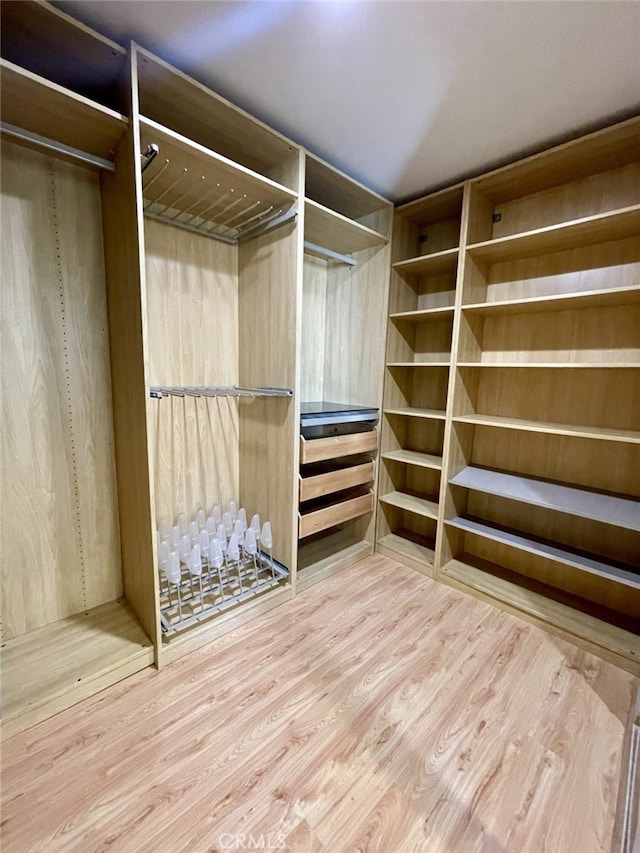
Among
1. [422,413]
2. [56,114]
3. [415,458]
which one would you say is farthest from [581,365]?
[56,114]

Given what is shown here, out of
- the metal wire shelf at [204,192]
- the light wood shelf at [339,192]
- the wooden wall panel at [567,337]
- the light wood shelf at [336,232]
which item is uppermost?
the light wood shelf at [339,192]

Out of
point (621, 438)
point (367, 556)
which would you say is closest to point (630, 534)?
point (621, 438)

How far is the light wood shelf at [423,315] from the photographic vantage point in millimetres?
1972

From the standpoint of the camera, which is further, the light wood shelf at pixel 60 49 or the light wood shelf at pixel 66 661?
the light wood shelf at pixel 66 661

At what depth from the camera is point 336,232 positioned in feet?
6.57

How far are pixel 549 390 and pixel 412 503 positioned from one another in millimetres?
1016

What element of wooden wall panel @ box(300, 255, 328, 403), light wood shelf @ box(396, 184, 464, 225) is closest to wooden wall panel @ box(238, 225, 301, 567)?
wooden wall panel @ box(300, 255, 328, 403)

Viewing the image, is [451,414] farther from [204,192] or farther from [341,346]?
[204,192]

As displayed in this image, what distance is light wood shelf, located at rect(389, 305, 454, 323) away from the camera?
6.47 ft

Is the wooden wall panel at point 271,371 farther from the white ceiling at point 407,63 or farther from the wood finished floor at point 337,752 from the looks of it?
the wood finished floor at point 337,752

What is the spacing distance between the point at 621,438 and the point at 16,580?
2562 mm

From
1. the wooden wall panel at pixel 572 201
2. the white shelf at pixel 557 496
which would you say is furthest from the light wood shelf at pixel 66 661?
the wooden wall panel at pixel 572 201

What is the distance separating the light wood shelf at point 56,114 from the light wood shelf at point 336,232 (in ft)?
2.64

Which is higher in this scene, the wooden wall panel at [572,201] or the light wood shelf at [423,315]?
the wooden wall panel at [572,201]
